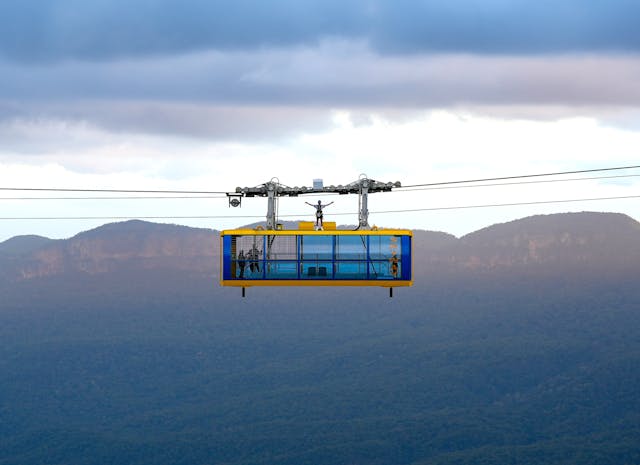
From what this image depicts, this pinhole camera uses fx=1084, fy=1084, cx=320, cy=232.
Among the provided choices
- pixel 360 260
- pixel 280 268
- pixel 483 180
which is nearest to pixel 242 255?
pixel 280 268

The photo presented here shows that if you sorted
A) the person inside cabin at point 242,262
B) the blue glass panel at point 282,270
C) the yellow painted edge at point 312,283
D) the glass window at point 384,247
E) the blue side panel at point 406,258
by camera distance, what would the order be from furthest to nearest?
the person inside cabin at point 242,262
the blue glass panel at point 282,270
the glass window at point 384,247
the blue side panel at point 406,258
the yellow painted edge at point 312,283

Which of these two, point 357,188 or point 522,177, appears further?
point 522,177

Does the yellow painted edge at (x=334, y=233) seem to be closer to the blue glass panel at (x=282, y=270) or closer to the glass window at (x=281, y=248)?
the glass window at (x=281, y=248)

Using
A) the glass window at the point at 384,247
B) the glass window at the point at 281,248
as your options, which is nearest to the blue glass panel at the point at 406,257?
the glass window at the point at 384,247

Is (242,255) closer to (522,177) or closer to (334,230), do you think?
(334,230)

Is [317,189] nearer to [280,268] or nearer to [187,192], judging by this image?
[280,268]

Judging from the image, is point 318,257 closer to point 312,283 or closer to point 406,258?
point 312,283

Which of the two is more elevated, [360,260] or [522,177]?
[522,177]

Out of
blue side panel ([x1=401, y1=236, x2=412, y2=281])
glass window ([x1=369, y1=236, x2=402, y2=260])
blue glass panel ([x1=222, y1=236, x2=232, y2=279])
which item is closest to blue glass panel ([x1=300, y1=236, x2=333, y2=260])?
glass window ([x1=369, y1=236, x2=402, y2=260])
